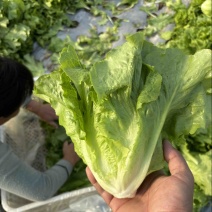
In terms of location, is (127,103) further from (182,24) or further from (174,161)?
(182,24)

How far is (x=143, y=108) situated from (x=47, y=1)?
2126 millimetres

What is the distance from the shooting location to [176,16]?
3.06 metres

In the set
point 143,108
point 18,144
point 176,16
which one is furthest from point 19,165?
point 176,16

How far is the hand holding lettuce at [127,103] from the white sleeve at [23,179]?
1.66 ft

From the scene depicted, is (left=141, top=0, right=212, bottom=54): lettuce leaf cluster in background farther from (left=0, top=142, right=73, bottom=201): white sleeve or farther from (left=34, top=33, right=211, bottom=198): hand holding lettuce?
(left=0, top=142, right=73, bottom=201): white sleeve

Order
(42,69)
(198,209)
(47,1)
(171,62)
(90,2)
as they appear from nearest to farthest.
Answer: (171,62), (198,209), (42,69), (47,1), (90,2)

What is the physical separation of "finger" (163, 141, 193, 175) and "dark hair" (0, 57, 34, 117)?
83 cm

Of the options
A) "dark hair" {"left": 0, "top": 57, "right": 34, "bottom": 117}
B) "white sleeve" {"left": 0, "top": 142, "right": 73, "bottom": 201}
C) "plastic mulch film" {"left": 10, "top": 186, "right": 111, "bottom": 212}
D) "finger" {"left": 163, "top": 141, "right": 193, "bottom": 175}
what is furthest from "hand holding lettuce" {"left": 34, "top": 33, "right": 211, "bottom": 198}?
"plastic mulch film" {"left": 10, "top": 186, "right": 111, "bottom": 212}

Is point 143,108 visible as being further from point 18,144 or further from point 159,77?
point 18,144

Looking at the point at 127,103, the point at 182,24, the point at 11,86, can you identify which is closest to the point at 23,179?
the point at 11,86

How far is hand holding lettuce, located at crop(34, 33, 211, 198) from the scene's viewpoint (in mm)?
1359

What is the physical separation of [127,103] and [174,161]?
36cm

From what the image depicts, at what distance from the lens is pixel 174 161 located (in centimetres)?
150

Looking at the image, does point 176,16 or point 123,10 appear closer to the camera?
point 176,16
